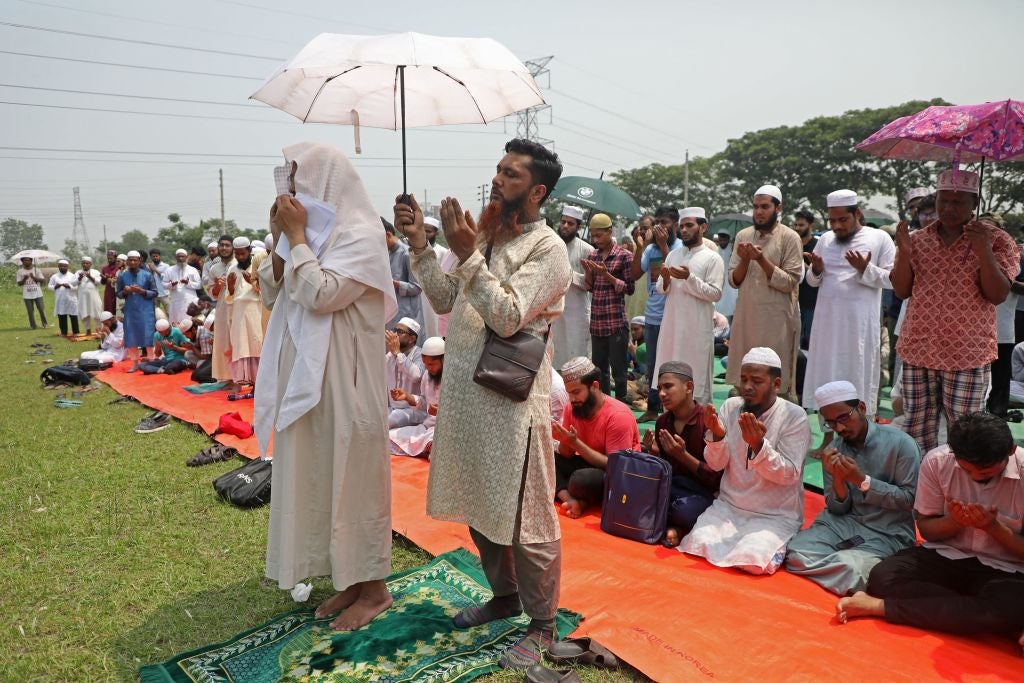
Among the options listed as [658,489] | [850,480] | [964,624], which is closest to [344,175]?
[658,489]

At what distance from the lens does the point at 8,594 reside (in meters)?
3.43

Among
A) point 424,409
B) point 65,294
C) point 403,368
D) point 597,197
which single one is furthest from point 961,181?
point 65,294

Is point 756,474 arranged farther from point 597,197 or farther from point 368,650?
point 597,197

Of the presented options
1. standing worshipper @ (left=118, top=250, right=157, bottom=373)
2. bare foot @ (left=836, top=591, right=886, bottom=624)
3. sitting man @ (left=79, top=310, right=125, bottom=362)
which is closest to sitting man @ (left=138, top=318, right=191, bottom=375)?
standing worshipper @ (left=118, top=250, right=157, bottom=373)

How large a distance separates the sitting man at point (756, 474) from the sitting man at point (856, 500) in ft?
0.54

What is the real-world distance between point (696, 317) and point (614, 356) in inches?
38.6

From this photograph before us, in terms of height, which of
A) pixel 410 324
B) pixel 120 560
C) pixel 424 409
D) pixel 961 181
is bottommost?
pixel 120 560

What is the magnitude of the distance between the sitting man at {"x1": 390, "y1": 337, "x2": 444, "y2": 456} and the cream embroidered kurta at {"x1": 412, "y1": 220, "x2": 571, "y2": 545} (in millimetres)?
2844

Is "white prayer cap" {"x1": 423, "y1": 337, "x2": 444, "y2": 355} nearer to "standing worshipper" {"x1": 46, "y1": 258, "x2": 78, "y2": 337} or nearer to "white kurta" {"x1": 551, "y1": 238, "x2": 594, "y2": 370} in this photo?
"white kurta" {"x1": 551, "y1": 238, "x2": 594, "y2": 370}

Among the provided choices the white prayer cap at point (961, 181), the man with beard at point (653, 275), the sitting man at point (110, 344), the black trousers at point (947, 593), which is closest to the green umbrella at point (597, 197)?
the man with beard at point (653, 275)

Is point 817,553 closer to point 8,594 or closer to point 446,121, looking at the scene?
point 446,121

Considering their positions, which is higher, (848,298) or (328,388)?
(848,298)

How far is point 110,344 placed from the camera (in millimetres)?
11617

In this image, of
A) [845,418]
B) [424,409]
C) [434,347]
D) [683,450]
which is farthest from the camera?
[424,409]
